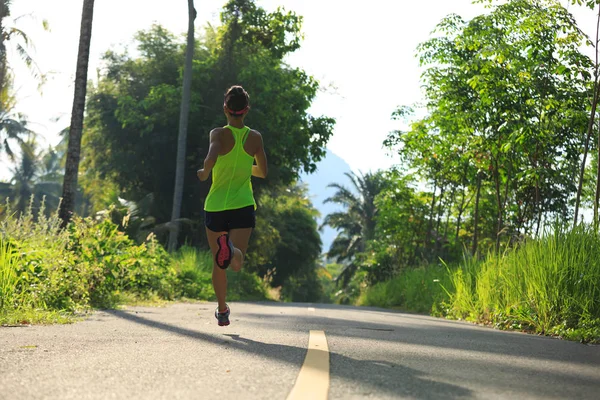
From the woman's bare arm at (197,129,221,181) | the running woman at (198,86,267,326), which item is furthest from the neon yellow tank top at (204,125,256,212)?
the woman's bare arm at (197,129,221,181)

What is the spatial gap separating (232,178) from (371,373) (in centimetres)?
278

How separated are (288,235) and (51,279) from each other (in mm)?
38204

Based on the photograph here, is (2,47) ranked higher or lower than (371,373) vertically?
higher

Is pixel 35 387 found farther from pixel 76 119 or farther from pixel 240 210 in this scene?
pixel 76 119

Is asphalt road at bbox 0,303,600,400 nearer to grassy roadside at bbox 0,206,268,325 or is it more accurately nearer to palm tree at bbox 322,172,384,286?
grassy roadside at bbox 0,206,268,325

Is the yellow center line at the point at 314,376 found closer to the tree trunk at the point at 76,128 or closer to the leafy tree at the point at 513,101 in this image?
the leafy tree at the point at 513,101

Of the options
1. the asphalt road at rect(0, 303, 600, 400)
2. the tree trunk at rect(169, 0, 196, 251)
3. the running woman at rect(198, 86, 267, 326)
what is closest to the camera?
the asphalt road at rect(0, 303, 600, 400)

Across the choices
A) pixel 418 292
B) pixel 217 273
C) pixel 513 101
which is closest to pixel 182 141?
pixel 418 292

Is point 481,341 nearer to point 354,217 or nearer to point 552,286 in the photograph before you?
point 552,286

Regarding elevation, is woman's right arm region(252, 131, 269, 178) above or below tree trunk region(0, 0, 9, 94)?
below

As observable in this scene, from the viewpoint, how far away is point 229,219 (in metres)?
6.77

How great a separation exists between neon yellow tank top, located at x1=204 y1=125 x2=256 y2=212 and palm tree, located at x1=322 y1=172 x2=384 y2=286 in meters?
56.9

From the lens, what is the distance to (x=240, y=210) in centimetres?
677

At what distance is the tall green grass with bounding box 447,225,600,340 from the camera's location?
843 cm
